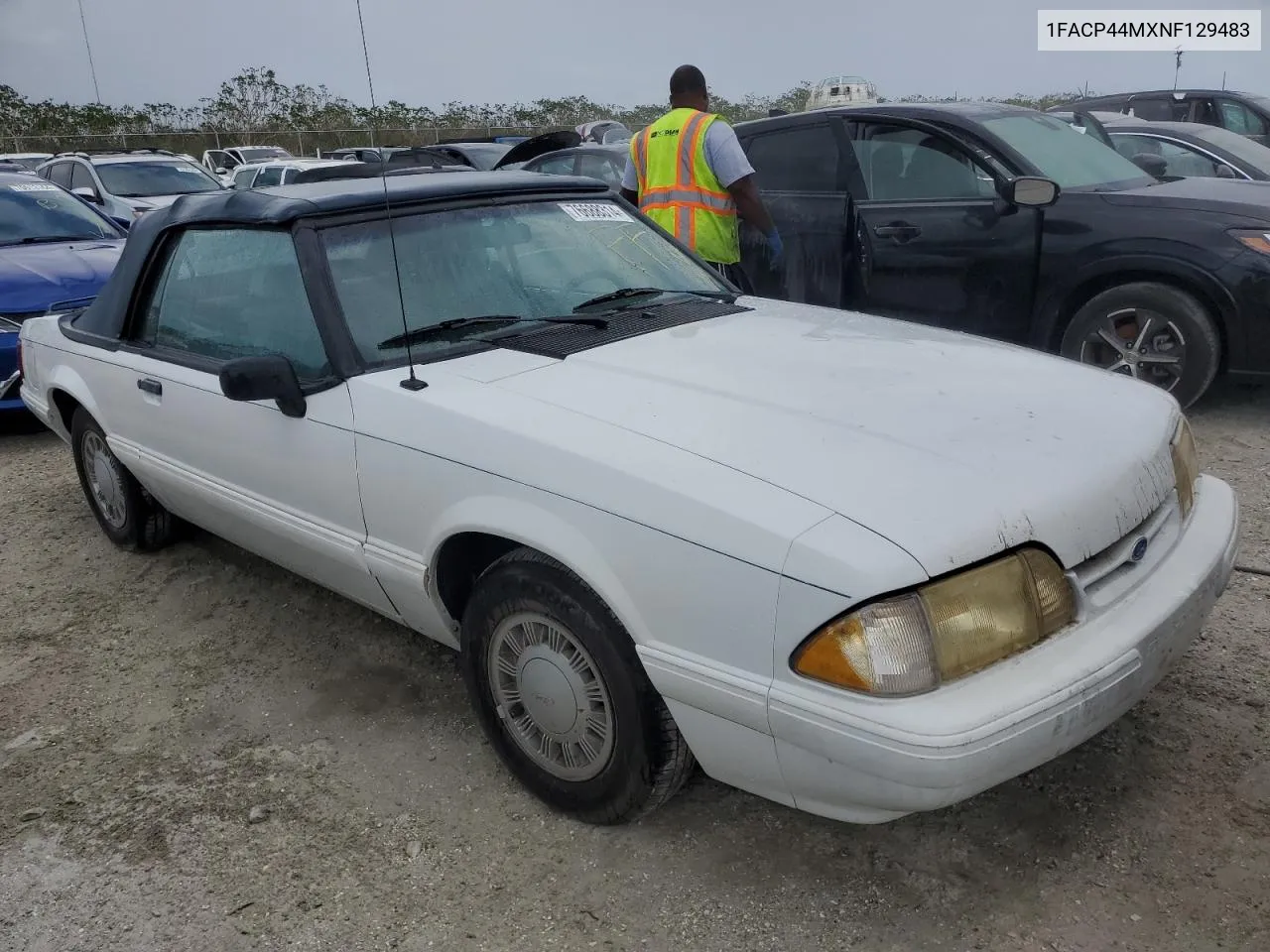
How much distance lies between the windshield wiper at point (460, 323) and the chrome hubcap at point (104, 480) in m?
1.99

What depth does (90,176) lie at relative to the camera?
12477mm

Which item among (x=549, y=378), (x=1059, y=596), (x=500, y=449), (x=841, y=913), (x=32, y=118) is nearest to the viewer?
(x=1059, y=596)

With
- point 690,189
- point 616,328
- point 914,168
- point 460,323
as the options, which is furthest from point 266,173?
point 616,328

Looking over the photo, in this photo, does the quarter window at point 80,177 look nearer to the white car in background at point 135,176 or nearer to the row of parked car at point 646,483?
the white car in background at point 135,176

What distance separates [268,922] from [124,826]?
621mm

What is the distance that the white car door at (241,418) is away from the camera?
290 cm

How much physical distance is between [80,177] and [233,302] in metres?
11.4

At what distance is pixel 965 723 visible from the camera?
6.08 ft

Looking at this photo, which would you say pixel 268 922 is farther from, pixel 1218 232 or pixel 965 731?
pixel 1218 232

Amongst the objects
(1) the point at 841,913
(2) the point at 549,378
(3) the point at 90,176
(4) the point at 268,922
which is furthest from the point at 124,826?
(3) the point at 90,176

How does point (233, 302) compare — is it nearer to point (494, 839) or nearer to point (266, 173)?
point (494, 839)

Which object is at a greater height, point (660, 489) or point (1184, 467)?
point (660, 489)

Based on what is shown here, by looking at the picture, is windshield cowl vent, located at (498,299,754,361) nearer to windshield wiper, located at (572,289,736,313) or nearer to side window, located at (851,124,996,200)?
windshield wiper, located at (572,289,736,313)

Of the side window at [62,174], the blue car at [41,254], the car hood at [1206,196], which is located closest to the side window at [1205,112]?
the car hood at [1206,196]
